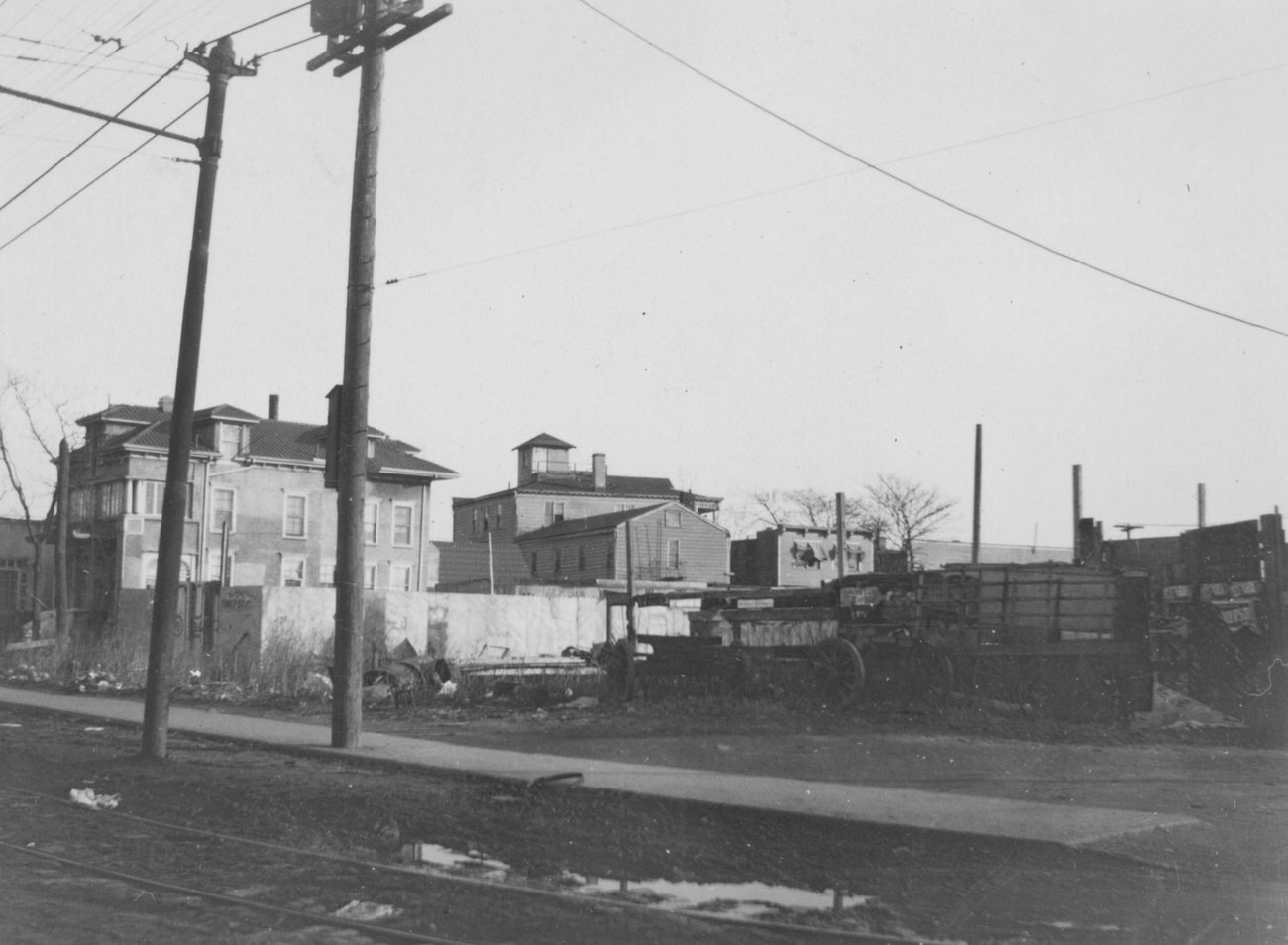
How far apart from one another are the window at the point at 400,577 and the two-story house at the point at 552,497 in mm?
20941

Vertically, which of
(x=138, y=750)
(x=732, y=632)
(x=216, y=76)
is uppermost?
(x=216, y=76)

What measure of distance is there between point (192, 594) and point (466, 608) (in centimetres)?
815

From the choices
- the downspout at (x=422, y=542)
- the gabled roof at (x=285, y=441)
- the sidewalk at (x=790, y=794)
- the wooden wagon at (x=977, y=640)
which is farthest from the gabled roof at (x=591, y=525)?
the sidewalk at (x=790, y=794)

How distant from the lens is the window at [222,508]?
51188 millimetres

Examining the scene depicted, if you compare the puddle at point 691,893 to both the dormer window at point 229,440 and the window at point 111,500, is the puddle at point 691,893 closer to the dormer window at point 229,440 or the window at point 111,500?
the window at point 111,500

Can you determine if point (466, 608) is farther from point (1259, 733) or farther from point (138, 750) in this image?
point (1259, 733)

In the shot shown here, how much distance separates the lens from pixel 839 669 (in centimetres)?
1620

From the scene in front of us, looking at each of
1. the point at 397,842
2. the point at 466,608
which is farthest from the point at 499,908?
the point at 466,608

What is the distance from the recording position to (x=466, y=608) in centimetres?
3512

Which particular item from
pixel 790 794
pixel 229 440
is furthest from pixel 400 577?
pixel 790 794

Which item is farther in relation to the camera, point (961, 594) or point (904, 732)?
point (961, 594)

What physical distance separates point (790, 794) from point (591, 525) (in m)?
59.0

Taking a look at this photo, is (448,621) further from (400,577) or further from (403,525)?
(403,525)

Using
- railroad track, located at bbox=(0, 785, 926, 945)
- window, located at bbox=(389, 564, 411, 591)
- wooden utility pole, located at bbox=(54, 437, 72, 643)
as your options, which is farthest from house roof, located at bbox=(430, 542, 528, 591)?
railroad track, located at bbox=(0, 785, 926, 945)
